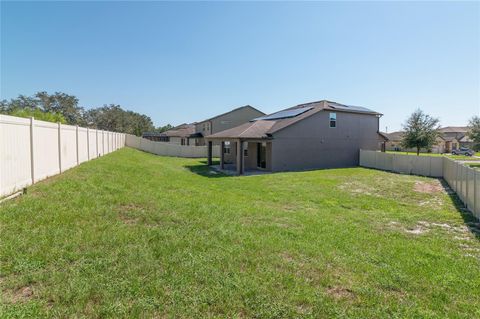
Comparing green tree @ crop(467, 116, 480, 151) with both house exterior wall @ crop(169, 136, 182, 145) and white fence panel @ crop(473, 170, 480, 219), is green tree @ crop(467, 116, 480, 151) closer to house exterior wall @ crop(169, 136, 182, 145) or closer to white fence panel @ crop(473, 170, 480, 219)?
white fence panel @ crop(473, 170, 480, 219)

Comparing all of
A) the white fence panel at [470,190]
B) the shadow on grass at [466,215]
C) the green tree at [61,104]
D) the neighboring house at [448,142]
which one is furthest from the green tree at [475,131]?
the green tree at [61,104]

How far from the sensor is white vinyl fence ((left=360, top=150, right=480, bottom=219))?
814cm

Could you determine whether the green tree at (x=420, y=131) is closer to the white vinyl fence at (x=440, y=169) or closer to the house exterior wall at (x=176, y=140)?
the white vinyl fence at (x=440, y=169)

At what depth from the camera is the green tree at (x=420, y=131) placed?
1084 inches

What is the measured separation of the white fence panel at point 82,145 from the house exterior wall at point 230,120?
21667 mm

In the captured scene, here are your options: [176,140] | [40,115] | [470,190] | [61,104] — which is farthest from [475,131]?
[61,104]

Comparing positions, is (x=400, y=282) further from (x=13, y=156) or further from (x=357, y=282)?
(x=13, y=156)

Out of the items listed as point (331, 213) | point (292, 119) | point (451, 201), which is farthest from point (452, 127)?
point (331, 213)

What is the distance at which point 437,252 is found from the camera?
510 cm

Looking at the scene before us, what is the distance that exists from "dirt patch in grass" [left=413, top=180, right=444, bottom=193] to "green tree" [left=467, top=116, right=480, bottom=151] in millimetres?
14628

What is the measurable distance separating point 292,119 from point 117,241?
17.8 metres

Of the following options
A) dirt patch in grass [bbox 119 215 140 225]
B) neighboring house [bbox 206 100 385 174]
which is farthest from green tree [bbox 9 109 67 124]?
dirt patch in grass [bbox 119 215 140 225]

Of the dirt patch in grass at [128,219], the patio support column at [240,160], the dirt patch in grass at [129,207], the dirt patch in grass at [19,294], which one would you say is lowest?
the dirt patch in grass at [19,294]

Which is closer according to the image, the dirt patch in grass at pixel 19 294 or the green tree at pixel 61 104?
the dirt patch in grass at pixel 19 294
